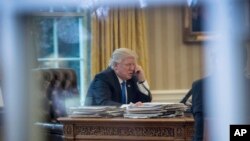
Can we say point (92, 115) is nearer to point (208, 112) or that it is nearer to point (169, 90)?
point (169, 90)

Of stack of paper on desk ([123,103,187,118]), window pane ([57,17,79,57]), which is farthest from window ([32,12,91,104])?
stack of paper on desk ([123,103,187,118])

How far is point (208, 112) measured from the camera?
0.43 m

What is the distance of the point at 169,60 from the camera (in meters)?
0.65

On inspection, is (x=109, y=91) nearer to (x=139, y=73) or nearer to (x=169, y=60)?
(x=139, y=73)

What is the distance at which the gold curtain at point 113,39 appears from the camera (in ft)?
2.37

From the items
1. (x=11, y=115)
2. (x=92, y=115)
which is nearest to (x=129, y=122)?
(x=92, y=115)

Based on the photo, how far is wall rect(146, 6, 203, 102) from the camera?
24.3 inches

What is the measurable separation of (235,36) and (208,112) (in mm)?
98

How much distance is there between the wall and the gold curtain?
26mm

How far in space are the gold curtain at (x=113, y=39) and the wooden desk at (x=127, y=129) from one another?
0.11 m

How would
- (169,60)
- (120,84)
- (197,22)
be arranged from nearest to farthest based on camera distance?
(197,22) → (169,60) → (120,84)

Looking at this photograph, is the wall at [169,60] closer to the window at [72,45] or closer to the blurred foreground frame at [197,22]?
the blurred foreground frame at [197,22]

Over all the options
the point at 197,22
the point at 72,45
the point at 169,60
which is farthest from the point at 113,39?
the point at 197,22

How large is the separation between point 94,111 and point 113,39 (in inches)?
6.6
